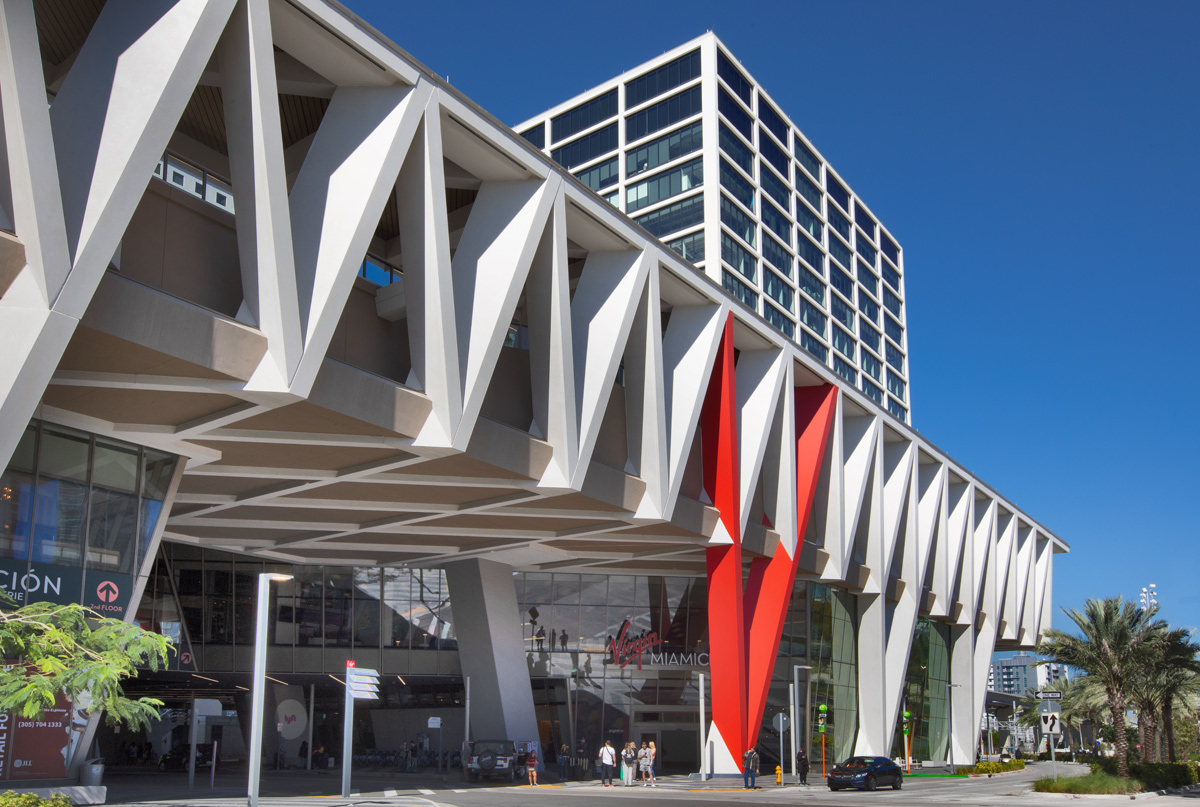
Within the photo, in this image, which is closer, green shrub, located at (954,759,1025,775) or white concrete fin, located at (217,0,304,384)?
white concrete fin, located at (217,0,304,384)

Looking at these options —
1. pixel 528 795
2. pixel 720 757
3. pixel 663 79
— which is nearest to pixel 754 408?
pixel 720 757

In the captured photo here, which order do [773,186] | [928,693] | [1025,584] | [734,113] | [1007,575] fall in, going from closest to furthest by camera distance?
[928,693]
[1007,575]
[1025,584]
[734,113]
[773,186]

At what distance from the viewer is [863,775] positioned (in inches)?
1375

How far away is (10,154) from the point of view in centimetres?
1472

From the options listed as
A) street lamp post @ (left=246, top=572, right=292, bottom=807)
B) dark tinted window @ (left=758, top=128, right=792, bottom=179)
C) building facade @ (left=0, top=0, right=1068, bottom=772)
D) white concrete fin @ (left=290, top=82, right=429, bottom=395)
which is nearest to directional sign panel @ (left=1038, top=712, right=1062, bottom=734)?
building facade @ (left=0, top=0, right=1068, bottom=772)

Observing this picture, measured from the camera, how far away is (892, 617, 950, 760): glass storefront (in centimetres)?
5778

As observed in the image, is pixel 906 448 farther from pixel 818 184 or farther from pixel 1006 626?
pixel 818 184

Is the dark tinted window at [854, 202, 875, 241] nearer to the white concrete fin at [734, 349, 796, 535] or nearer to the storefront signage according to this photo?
the white concrete fin at [734, 349, 796, 535]

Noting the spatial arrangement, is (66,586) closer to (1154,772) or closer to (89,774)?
(89,774)

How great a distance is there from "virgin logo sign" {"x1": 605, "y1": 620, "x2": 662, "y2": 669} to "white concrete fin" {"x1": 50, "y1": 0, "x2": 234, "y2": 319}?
33.9m

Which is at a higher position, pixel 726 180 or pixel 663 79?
pixel 663 79

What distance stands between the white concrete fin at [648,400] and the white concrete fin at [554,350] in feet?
14.1

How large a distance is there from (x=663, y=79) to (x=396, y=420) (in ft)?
221

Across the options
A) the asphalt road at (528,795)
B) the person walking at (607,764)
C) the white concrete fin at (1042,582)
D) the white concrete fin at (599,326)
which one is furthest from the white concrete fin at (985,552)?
the white concrete fin at (599,326)
